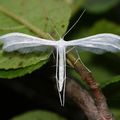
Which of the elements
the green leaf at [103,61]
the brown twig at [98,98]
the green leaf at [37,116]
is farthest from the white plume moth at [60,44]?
the green leaf at [103,61]

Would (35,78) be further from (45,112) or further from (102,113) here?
(102,113)

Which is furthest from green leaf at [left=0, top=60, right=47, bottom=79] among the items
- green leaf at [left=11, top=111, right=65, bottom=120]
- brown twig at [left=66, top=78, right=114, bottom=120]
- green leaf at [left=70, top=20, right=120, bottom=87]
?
green leaf at [left=70, top=20, right=120, bottom=87]

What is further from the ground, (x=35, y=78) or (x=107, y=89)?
(x=35, y=78)

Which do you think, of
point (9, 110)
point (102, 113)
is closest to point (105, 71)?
point (9, 110)

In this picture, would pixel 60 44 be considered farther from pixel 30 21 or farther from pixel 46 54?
pixel 30 21

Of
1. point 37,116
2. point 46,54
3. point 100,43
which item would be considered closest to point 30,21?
point 46,54

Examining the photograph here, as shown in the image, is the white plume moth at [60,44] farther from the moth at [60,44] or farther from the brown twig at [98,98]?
the brown twig at [98,98]
